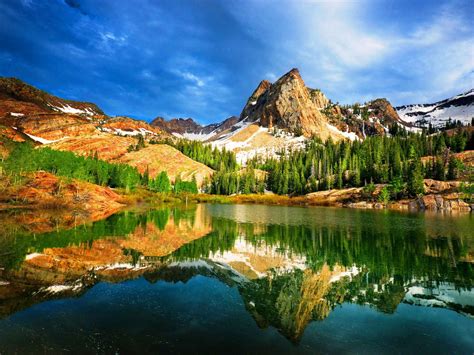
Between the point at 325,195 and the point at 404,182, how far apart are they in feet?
102

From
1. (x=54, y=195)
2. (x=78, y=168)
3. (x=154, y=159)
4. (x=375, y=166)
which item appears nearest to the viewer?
(x=54, y=195)

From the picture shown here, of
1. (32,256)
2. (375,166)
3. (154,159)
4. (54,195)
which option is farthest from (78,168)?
(375,166)

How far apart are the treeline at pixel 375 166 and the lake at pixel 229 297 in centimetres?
10401

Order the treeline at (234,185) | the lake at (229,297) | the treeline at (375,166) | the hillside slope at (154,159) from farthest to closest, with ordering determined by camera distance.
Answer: the hillside slope at (154,159) → the treeline at (234,185) → the treeline at (375,166) → the lake at (229,297)

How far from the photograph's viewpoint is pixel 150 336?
10.8 metres

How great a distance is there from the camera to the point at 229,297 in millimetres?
15609

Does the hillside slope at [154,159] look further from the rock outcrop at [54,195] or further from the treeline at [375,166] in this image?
the rock outcrop at [54,195]

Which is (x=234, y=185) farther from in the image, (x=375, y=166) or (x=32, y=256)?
(x=32, y=256)

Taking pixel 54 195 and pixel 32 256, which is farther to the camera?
pixel 54 195

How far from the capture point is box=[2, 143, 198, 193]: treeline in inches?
2670

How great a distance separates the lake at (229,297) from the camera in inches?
420

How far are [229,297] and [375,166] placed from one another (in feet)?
460

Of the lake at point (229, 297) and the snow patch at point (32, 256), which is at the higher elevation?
the snow patch at point (32, 256)

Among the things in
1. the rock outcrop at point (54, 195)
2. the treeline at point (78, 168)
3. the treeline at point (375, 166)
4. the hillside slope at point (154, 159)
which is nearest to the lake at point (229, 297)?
the rock outcrop at point (54, 195)
